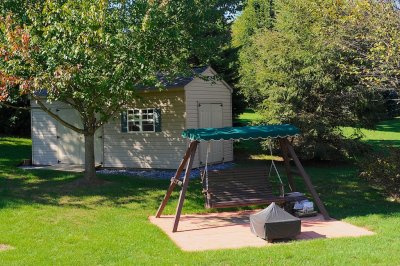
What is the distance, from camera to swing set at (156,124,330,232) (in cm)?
859

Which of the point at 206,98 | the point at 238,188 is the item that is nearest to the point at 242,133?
the point at 238,188

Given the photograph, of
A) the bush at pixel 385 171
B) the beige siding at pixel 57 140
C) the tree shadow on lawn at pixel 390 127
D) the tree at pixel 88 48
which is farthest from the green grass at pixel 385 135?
the tree at pixel 88 48

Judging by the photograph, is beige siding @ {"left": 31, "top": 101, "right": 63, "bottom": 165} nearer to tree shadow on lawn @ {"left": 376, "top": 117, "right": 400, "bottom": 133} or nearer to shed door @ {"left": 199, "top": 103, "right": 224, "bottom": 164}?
shed door @ {"left": 199, "top": 103, "right": 224, "bottom": 164}

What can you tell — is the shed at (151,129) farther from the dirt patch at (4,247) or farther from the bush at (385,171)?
the dirt patch at (4,247)

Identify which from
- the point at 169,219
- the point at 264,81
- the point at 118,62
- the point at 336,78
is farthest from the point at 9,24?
the point at 336,78

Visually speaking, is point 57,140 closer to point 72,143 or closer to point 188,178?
point 72,143

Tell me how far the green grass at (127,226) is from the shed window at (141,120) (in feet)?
8.40

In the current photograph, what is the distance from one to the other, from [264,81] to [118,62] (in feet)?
26.7

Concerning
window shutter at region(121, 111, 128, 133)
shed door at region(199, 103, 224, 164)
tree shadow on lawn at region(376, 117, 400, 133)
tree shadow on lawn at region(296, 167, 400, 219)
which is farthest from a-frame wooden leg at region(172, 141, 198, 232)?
tree shadow on lawn at region(376, 117, 400, 133)

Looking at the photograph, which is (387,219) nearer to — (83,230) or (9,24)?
(83,230)

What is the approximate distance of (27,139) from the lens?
2194 cm

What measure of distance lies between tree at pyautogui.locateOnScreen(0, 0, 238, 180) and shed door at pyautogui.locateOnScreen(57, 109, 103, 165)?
17.2 feet

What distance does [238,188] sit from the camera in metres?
9.21

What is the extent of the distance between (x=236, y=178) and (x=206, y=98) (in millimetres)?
6603
